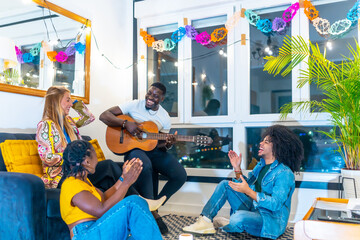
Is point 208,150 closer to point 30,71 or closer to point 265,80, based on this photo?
point 265,80

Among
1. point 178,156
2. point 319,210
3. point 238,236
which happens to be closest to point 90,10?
point 178,156

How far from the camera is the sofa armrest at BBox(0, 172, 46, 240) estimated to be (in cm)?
180

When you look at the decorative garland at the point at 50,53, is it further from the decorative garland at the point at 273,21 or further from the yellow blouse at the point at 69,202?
the decorative garland at the point at 273,21

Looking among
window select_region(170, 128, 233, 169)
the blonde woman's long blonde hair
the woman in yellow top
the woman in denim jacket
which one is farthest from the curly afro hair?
the blonde woman's long blonde hair

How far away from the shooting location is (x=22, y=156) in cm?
228

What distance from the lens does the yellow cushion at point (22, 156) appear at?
218 cm

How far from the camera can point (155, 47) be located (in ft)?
12.5

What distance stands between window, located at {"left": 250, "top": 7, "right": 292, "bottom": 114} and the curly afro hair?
0.90 m

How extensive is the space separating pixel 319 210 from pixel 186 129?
204 cm

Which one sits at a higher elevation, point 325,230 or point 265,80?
point 265,80

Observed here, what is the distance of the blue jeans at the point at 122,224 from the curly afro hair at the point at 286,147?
3.89 feet

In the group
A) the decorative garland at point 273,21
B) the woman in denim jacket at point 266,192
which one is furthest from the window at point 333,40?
the woman in denim jacket at point 266,192

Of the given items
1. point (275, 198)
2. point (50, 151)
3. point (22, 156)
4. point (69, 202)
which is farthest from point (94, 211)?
point (275, 198)

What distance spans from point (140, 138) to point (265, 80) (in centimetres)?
139
